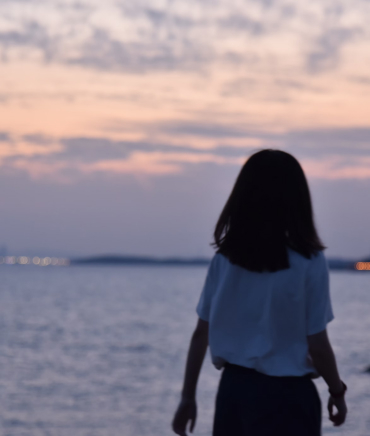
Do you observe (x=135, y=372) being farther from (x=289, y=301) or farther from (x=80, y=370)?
(x=289, y=301)

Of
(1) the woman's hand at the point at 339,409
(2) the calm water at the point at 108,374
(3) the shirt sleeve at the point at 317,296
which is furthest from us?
(2) the calm water at the point at 108,374

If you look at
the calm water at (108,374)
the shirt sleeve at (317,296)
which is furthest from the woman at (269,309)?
the calm water at (108,374)

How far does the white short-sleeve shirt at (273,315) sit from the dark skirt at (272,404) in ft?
0.15

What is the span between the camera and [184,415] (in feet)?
8.88

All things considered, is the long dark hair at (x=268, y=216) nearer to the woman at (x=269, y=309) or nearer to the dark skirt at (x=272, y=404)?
the woman at (x=269, y=309)

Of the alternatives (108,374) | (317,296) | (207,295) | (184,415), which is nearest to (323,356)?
(317,296)

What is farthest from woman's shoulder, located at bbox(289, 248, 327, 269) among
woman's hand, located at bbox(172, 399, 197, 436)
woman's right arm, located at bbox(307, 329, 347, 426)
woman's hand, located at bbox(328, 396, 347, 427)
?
woman's hand, located at bbox(172, 399, 197, 436)

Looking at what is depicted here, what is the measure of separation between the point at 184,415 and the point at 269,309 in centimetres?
60

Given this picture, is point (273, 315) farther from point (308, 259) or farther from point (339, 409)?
point (339, 409)

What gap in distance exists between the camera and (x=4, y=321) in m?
52.4

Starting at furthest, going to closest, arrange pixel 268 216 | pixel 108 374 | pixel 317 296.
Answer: pixel 108 374 < pixel 268 216 < pixel 317 296

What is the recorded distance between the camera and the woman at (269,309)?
2502 millimetres

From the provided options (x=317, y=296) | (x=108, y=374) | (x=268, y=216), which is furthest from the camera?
(x=108, y=374)

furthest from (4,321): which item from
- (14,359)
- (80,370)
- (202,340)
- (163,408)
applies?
(202,340)
